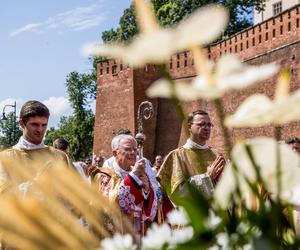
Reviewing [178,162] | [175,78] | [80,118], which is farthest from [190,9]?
[178,162]

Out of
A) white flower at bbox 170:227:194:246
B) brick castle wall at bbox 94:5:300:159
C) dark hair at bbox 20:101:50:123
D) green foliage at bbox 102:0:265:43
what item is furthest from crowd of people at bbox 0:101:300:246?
green foliage at bbox 102:0:265:43

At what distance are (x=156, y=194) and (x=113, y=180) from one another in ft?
1.55

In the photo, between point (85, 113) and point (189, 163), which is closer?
point (189, 163)

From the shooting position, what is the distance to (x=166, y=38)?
69cm

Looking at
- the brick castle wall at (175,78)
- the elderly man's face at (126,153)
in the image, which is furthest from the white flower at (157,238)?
the brick castle wall at (175,78)

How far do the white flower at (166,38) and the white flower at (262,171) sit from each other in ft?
0.55

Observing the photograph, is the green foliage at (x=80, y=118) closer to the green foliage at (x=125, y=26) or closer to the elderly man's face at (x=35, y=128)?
the green foliage at (x=125, y=26)

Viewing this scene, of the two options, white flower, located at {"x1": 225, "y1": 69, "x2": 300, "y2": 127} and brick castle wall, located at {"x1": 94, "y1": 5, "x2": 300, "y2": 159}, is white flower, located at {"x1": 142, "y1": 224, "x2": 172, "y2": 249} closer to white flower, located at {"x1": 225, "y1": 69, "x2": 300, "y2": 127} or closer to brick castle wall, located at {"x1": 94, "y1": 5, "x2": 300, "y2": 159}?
→ white flower, located at {"x1": 225, "y1": 69, "x2": 300, "y2": 127}

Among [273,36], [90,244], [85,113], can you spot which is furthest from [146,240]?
[85,113]

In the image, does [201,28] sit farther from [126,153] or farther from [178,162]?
[178,162]

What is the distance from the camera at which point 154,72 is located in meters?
34.4

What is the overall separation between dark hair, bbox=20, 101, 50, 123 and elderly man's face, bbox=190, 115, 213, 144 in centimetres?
129

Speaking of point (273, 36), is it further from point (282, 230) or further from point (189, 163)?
point (282, 230)

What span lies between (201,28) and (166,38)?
0.12 feet
